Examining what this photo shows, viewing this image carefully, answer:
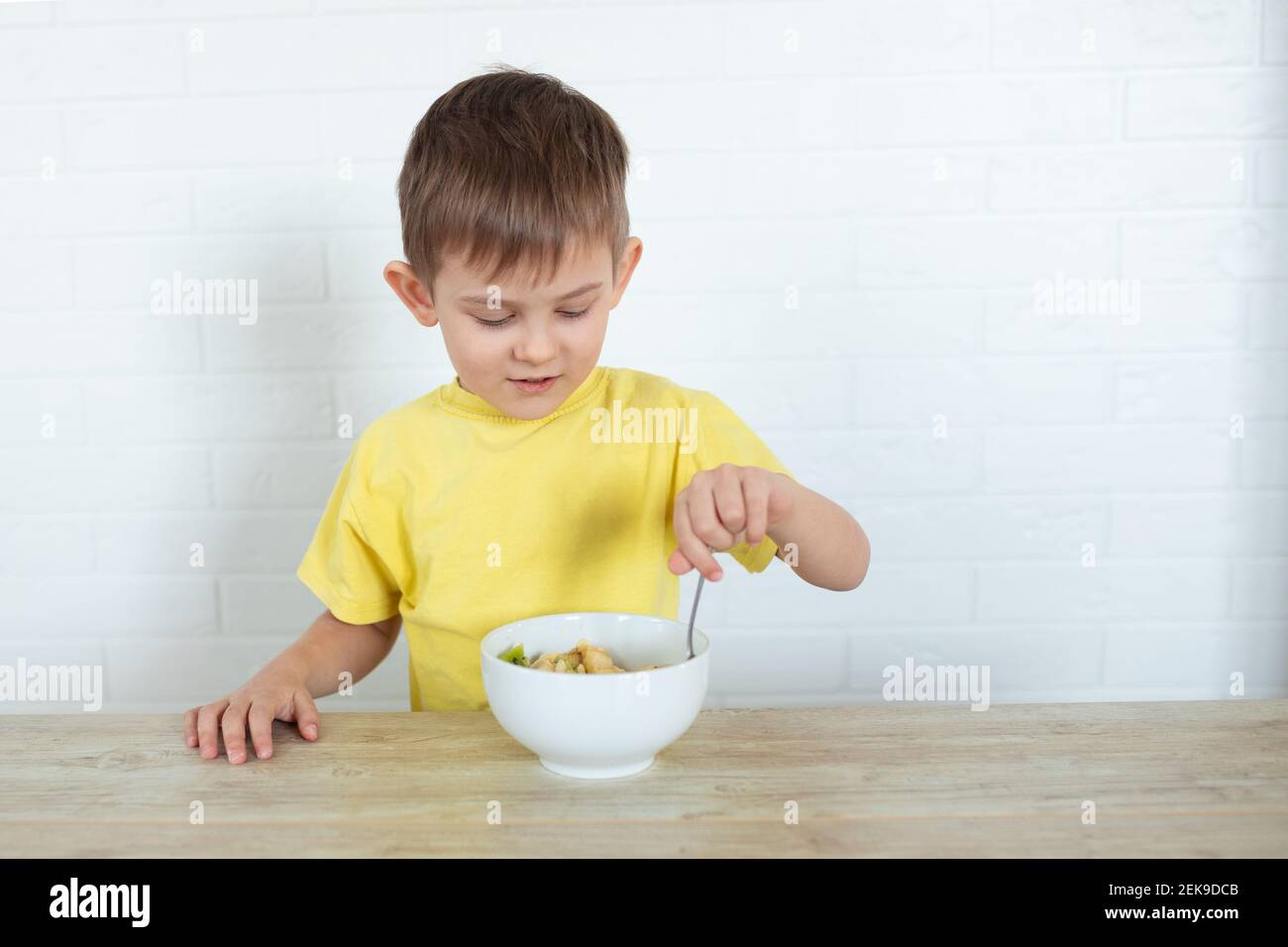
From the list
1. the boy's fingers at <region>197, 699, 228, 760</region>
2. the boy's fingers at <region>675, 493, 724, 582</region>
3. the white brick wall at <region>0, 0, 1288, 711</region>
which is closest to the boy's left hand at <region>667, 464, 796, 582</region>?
the boy's fingers at <region>675, 493, 724, 582</region>

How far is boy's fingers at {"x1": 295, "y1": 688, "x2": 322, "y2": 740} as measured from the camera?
89cm

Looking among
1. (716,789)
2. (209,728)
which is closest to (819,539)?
(716,789)

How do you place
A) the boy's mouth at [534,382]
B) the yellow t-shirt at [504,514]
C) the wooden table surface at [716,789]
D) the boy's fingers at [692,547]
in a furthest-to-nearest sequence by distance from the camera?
the yellow t-shirt at [504,514], the boy's mouth at [534,382], the boy's fingers at [692,547], the wooden table surface at [716,789]

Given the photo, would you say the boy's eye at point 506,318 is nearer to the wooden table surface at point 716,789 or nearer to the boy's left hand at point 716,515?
the boy's left hand at point 716,515

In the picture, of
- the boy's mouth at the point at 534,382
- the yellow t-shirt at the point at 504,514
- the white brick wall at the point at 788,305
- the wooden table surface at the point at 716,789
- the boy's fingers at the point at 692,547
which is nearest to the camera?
the wooden table surface at the point at 716,789

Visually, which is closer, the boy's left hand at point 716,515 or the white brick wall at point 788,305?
the boy's left hand at point 716,515

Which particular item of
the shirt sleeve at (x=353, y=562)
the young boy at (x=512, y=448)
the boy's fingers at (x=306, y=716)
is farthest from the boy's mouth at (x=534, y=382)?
the boy's fingers at (x=306, y=716)

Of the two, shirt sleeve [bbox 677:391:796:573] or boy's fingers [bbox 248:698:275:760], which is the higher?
shirt sleeve [bbox 677:391:796:573]

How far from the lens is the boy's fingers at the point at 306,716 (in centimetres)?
89

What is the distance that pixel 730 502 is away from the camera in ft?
2.68

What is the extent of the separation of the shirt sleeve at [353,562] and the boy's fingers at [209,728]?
251 mm

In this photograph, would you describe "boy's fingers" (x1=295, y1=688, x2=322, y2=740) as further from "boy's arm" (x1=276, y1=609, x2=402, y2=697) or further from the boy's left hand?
the boy's left hand

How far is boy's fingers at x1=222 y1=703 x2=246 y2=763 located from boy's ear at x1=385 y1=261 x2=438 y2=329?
0.39m
